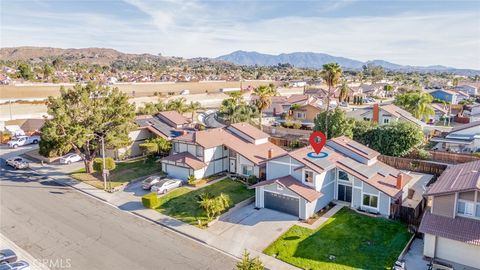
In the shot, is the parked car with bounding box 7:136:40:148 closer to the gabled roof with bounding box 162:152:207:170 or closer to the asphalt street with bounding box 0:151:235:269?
the asphalt street with bounding box 0:151:235:269

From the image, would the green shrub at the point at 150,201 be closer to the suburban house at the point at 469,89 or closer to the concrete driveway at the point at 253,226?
the concrete driveway at the point at 253,226

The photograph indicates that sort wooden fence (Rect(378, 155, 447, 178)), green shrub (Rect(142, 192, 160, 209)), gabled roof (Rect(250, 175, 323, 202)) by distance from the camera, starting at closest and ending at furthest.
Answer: gabled roof (Rect(250, 175, 323, 202)), green shrub (Rect(142, 192, 160, 209)), wooden fence (Rect(378, 155, 447, 178))

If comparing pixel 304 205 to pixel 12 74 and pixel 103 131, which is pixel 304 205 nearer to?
pixel 103 131

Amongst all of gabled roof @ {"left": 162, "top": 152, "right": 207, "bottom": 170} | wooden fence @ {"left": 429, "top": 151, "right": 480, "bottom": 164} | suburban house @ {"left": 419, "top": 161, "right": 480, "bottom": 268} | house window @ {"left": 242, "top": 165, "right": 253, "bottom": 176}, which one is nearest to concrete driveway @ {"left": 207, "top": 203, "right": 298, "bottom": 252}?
house window @ {"left": 242, "top": 165, "right": 253, "bottom": 176}

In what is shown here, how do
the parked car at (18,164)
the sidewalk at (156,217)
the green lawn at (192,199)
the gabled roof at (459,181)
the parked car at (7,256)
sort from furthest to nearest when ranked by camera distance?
1. the parked car at (18,164)
2. the green lawn at (192,199)
3. the sidewalk at (156,217)
4. the gabled roof at (459,181)
5. the parked car at (7,256)

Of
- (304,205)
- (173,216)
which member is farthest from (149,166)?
(304,205)

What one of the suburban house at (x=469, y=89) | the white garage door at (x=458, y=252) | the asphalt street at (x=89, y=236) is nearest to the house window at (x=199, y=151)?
the asphalt street at (x=89, y=236)
